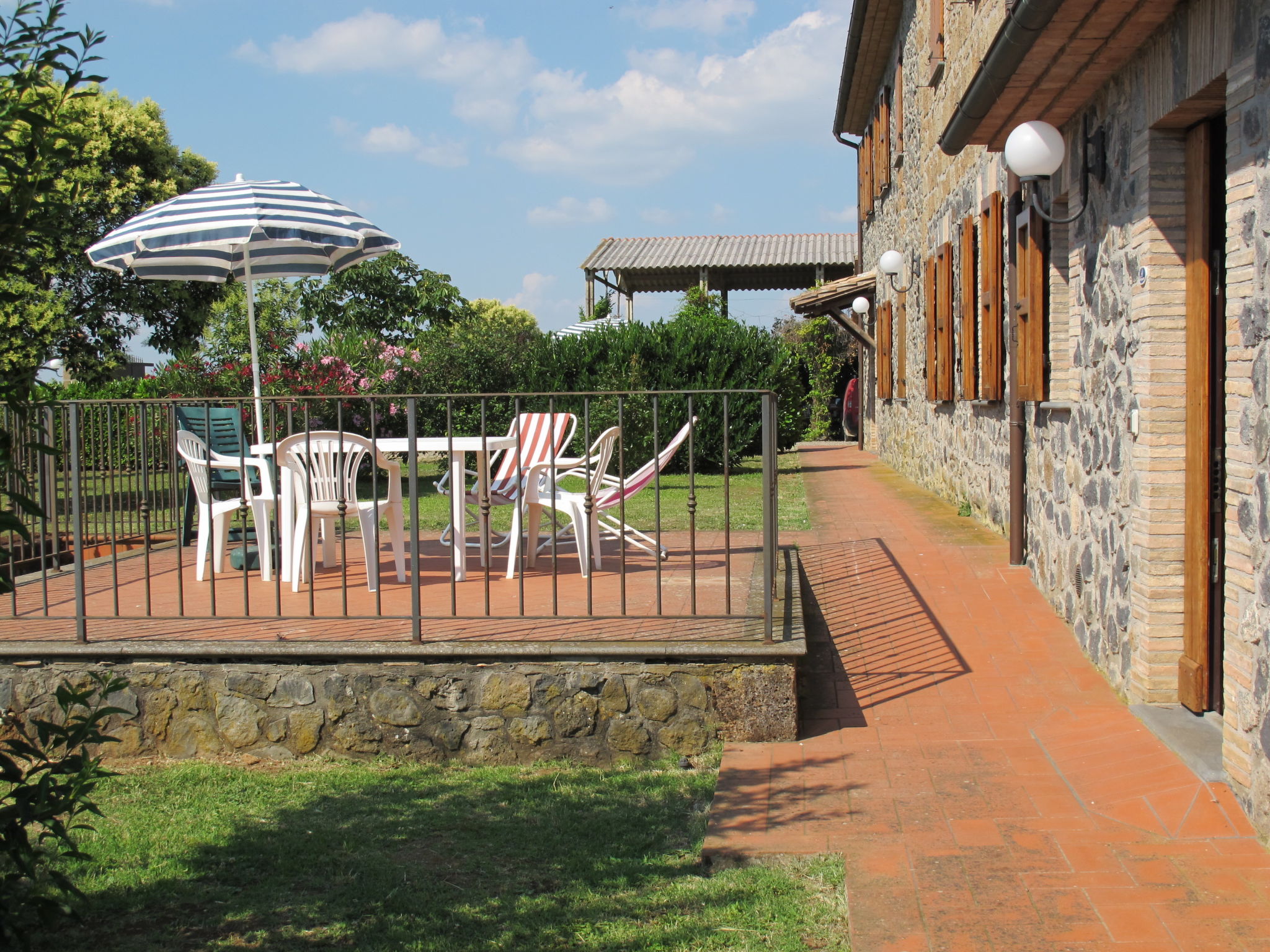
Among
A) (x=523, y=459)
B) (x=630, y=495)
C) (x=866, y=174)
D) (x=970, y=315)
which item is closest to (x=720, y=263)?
(x=866, y=174)

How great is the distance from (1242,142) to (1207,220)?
0.76 meters

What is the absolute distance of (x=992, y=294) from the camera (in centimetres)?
784

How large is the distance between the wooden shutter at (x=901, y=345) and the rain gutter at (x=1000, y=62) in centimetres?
792

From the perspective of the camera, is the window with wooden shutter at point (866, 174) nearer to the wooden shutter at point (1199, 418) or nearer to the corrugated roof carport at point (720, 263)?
the corrugated roof carport at point (720, 263)

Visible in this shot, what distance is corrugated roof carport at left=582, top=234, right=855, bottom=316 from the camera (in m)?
26.5

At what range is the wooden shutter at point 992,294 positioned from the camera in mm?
7707

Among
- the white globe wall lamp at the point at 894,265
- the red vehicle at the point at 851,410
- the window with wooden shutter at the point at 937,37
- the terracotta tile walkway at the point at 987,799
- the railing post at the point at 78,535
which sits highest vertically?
the window with wooden shutter at the point at 937,37

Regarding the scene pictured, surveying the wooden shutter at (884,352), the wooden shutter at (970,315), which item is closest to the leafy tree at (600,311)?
the wooden shutter at (884,352)

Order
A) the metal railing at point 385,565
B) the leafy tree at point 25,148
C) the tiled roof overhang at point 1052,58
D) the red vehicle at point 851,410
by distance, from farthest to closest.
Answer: the red vehicle at point 851,410, the metal railing at point 385,565, the tiled roof overhang at point 1052,58, the leafy tree at point 25,148

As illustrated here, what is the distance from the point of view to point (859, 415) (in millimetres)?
20406

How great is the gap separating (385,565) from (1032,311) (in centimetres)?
415

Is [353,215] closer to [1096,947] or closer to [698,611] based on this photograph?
[698,611]

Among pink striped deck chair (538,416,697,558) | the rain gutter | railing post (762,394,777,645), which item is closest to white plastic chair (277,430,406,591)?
pink striped deck chair (538,416,697,558)

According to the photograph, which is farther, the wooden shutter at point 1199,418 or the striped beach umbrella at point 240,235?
the striped beach umbrella at point 240,235
